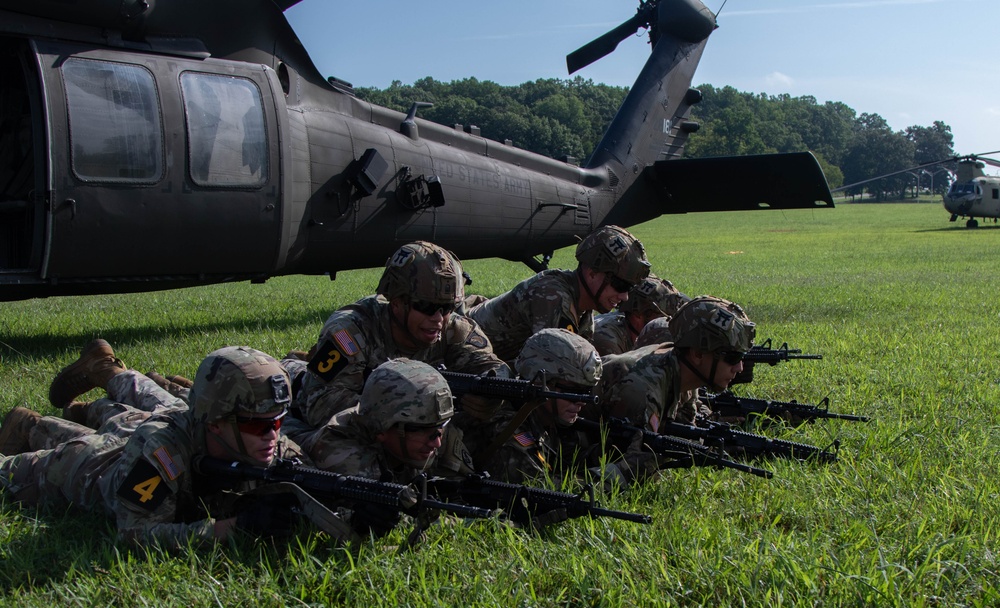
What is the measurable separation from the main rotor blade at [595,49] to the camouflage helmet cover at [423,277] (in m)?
8.63

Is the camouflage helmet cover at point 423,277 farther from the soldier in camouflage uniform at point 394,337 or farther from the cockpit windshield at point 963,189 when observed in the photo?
the cockpit windshield at point 963,189

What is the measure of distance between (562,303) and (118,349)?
13.5 ft

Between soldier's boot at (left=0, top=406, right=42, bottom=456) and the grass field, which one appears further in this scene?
soldier's boot at (left=0, top=406, right=42, bottom=456)

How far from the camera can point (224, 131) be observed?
7492 millimetres

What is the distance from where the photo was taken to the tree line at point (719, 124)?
3381cm

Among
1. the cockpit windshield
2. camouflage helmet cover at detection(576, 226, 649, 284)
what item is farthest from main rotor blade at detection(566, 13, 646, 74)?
the cockpit windshield

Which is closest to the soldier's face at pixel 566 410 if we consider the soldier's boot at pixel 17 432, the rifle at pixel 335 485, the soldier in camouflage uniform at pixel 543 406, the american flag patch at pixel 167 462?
the soldier in camouflage uniform at pixel 543 406

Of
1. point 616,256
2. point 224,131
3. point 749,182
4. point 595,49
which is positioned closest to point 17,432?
point 224,131

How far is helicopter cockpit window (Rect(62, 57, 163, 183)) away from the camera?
22.0ft

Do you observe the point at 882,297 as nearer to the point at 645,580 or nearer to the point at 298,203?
the point at 298,203

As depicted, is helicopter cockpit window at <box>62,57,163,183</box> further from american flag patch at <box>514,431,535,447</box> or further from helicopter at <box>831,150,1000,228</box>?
helicopter at <box>831,150,1000,228</box>

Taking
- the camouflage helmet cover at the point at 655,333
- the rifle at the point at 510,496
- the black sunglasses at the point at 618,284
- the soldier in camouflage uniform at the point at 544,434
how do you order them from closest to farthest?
the rifle at the point at 510,496, the soldier in camouflage uniform at the point at 544,434, the camouflage helmet cover at the point at 655,333, the black sunglasses at the point at 618,284

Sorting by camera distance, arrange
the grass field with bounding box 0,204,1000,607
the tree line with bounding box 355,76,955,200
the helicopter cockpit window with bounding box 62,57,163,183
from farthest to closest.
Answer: the tree line with bounding box 355,76,955,200 → the helicopter cockpit window with bounding box 62,57,163,183 → the grass field with bounding box 0,204,1000,607

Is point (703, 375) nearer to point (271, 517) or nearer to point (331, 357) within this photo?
point (331, 357)
